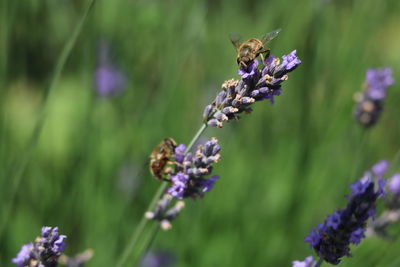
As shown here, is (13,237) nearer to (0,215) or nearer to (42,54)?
(0,215)

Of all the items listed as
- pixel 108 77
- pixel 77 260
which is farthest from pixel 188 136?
pixel 77 260

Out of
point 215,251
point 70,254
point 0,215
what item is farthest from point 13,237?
point 215,251

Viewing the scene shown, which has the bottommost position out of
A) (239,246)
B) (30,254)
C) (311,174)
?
(30,254)

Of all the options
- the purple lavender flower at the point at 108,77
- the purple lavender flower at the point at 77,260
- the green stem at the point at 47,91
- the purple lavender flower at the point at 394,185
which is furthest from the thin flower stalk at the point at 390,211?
the purple lavender flower at the point at 108,77

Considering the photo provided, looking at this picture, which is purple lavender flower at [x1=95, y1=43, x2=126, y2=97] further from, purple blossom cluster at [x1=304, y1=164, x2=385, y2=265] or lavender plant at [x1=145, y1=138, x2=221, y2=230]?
purple blossom cluster at [x1=304, y1=164, x2=385, y2=265]

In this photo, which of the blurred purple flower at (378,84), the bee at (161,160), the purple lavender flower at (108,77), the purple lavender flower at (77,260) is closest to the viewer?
the bee at (161,160)

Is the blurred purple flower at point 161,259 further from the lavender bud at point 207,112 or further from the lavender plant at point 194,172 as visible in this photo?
the lavender bud at point 207,112
